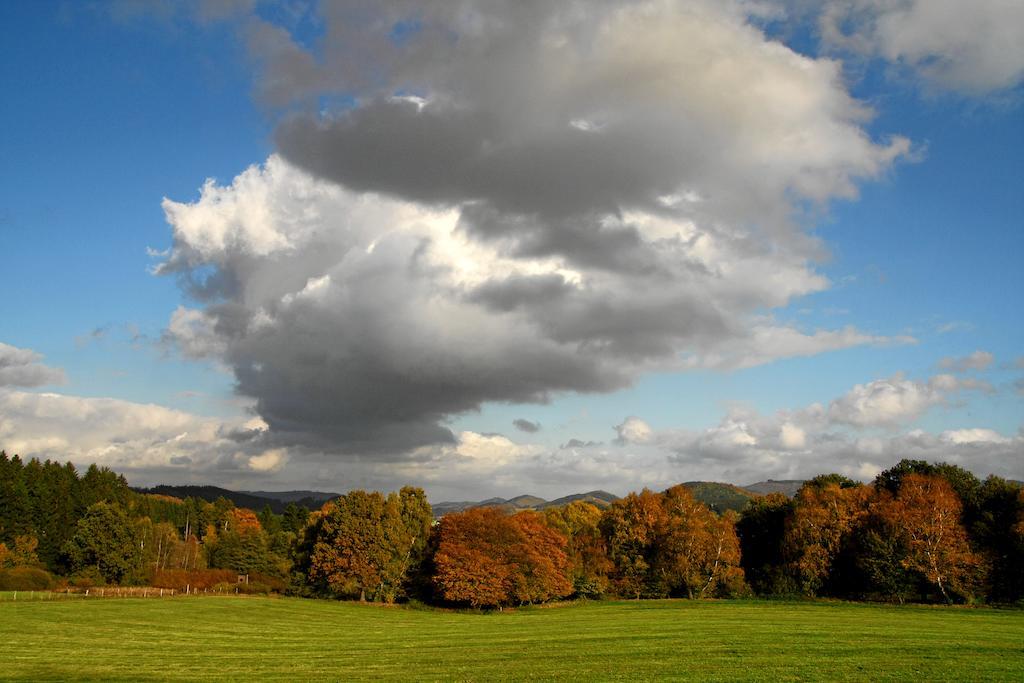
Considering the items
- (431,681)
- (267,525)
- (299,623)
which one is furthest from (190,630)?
(267,525)

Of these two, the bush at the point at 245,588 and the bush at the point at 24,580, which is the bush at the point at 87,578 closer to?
the bush at the point at 24,580

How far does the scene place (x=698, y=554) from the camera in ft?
243

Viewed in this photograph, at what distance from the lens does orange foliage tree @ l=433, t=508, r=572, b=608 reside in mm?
71000

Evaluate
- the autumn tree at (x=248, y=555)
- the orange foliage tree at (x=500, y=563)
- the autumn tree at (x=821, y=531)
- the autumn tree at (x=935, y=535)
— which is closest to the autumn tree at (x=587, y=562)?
the orange foliage tree at (x=500, y=563)

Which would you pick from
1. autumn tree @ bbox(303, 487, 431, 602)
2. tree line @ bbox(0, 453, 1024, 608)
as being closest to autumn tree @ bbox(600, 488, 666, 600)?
tree line @ bbox(0, 453, 1024, 608)

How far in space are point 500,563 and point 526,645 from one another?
130ft

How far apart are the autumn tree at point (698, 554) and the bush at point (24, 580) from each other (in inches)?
2682

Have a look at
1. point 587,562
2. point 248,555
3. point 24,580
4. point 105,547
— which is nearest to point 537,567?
point 587,562

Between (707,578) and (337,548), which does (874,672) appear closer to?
(707,578)

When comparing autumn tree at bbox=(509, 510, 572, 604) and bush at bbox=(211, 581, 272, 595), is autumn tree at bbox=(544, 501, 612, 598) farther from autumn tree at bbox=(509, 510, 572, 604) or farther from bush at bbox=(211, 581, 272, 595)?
bush at bbox=(211, 581, 272, 595)

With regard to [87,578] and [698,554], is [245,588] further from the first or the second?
[698,554]

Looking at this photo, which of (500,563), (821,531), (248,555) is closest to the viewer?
(821,531)

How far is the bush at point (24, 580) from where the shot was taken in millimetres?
72312

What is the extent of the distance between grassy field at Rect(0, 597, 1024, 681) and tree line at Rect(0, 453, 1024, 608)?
10.7 m
